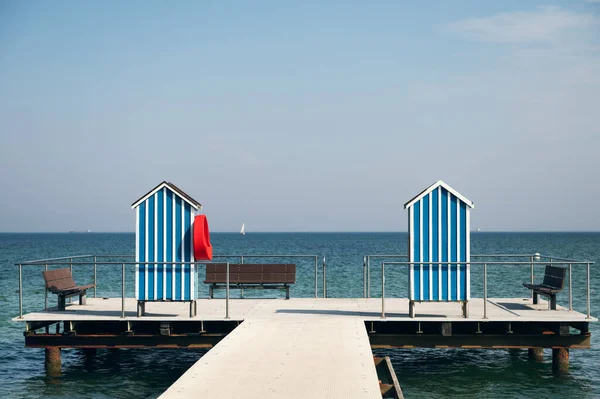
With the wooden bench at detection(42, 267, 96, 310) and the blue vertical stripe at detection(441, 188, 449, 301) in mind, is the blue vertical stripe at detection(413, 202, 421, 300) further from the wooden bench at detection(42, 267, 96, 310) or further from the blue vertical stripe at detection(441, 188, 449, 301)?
the wooden bench at detection(42, 267, 96, 310)

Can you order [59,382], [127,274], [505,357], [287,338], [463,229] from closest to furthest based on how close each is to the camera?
1. [287,338]
2. [463,229]
3. [59,382]
4. [505,357]
5. [127,274]

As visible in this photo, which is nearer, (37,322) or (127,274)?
(37,322)

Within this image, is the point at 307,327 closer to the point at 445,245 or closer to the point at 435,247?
the point at 435,247

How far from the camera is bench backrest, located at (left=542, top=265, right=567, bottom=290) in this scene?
633 inches

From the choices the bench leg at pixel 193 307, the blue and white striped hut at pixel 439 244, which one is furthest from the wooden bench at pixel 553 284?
the bench leg at pixel 193 307

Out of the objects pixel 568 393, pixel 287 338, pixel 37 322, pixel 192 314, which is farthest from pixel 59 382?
pixel 568 393

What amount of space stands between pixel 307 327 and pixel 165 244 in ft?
12.2

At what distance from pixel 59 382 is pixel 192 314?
141 inches

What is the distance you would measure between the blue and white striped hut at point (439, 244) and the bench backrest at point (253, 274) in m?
5.56

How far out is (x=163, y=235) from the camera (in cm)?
1592

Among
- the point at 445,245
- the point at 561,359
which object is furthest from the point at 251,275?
the point at 561,359

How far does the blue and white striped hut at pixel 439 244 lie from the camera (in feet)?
51.0

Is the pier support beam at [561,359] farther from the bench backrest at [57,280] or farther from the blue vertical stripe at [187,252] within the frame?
the bench backrest at [57,280]

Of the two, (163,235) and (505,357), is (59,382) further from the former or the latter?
(505,357)
